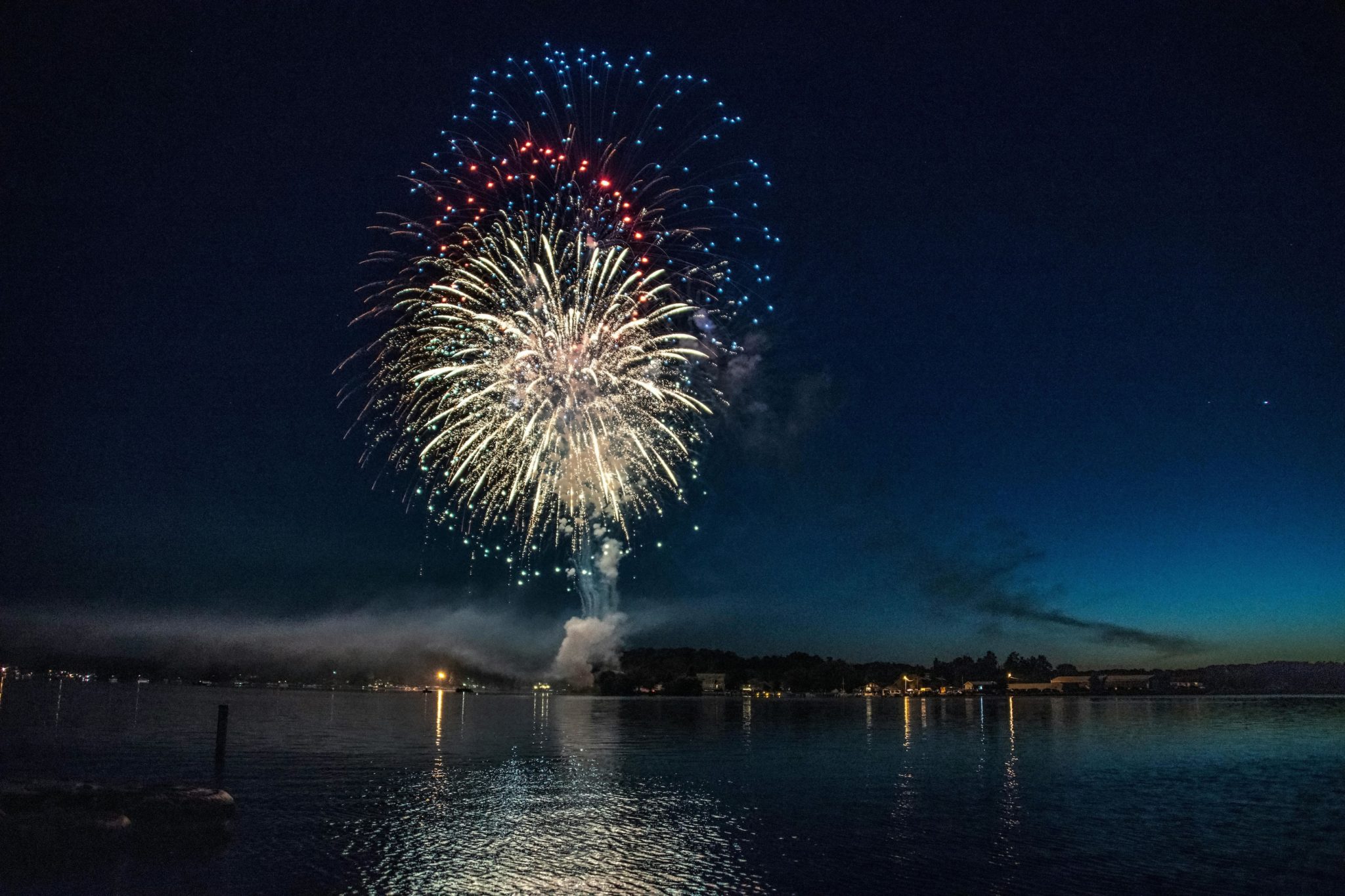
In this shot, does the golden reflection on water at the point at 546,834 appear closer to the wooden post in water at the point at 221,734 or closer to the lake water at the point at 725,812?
the lake water at the point at 725,812

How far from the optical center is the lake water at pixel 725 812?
62.0 feet

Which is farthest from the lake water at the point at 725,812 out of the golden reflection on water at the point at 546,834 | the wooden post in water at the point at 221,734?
the wooden post in water at the point at 221,734

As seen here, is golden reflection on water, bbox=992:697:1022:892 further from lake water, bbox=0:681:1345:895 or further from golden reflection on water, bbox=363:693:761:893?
golden reflection on water, bbox=363:693:761:893

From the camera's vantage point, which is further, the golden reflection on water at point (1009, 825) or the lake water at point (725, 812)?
the golden reflection on water at point (1009, 825)

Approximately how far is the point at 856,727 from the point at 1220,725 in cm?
3746

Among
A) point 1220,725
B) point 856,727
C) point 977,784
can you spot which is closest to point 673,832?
point 977,784

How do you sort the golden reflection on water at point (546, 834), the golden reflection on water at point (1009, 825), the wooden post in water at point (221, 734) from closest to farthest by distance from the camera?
the golden reflection on water at point (546, 834) < the golden reflection on water at point (1009, 825) < the wooden post in water at point (221, 734)

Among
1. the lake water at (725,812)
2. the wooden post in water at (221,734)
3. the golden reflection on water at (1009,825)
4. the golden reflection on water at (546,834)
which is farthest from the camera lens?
the wooden post in water at (221,734)

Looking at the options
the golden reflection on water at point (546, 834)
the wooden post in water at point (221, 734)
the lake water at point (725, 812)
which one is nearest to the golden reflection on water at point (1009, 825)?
the lake water at point (725, 812)

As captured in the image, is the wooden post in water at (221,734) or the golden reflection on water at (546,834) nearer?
the golden reflection on water at (546,834)

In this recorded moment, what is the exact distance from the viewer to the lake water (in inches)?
744

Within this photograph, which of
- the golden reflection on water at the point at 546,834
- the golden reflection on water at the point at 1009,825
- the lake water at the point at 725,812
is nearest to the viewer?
the golden reflection on water at the point at 546,834

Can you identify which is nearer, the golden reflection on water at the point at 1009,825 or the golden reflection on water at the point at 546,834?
the golden reflection on water at the point at 546,834

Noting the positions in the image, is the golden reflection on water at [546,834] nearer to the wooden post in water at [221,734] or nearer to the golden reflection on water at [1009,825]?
the golden reflection on water at [1009,825]
